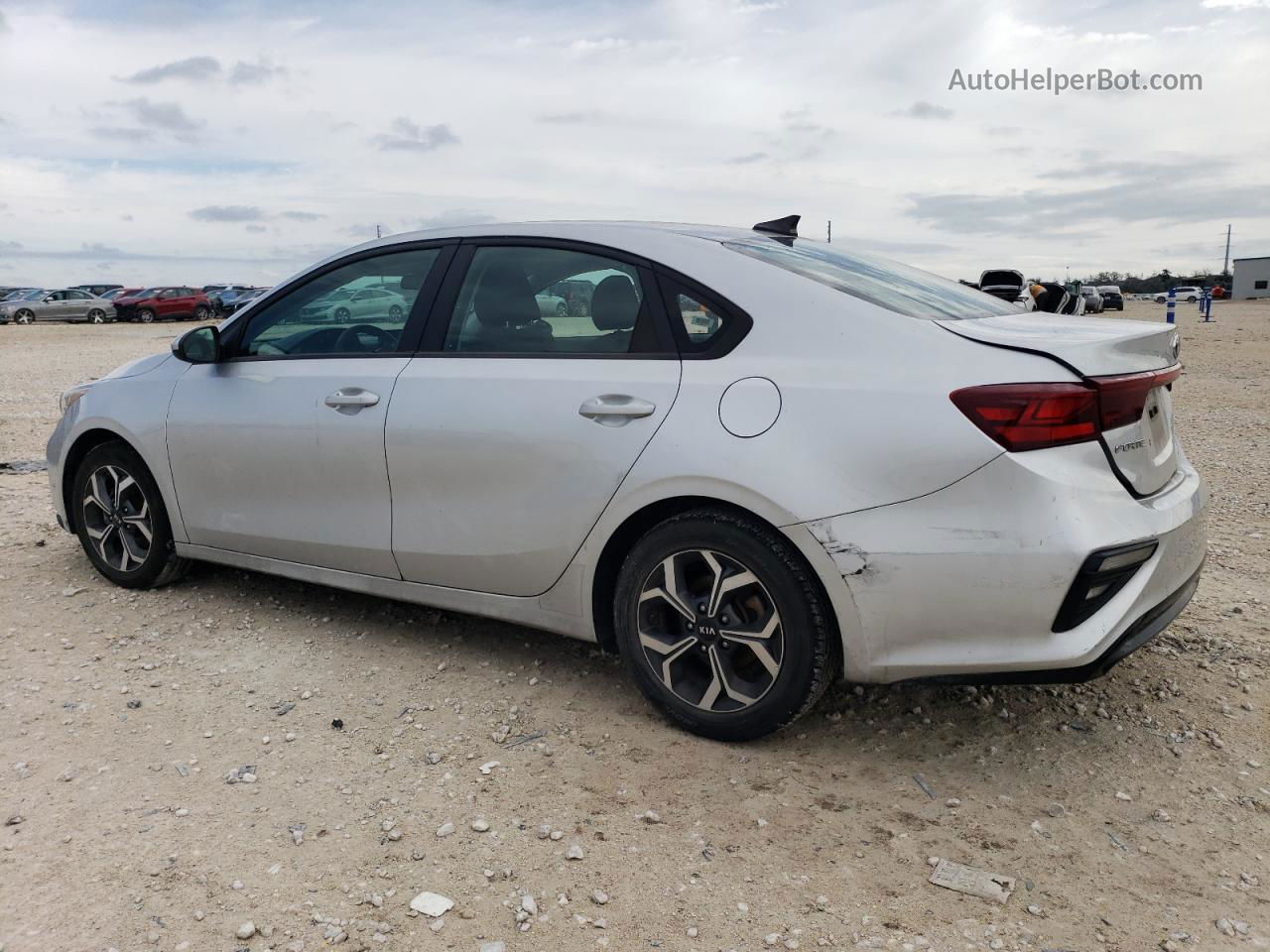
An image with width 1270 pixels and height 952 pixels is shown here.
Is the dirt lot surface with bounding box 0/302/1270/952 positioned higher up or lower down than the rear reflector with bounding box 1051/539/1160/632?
lower down

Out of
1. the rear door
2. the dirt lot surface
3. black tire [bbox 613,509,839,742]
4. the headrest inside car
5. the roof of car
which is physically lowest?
the dirt lot surface

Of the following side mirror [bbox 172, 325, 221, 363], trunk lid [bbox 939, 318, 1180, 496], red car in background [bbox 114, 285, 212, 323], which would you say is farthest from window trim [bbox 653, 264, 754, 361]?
red car in background [bbox 114, 285, 212, 323]

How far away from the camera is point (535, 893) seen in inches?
99.8

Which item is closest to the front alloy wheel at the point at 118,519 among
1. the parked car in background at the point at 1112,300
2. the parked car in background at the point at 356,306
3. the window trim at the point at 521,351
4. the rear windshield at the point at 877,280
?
the parked car in background at the point at 356,306

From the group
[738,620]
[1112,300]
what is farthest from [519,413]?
[1112,300]

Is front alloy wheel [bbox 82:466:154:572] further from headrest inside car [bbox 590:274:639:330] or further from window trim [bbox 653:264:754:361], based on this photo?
window trim [bbox 653:264:754:361]

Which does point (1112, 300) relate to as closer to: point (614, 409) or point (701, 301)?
point (701, 301)

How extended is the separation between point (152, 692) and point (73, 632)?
33.8 inches

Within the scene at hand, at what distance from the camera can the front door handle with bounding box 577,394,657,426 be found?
3.18 metres

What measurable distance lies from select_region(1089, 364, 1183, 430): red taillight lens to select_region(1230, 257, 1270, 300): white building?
8151cm

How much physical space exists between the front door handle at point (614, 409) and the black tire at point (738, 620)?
1.12 ft

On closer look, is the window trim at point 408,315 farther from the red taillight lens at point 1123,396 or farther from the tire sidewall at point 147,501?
the red taillight lens at point 1123,396

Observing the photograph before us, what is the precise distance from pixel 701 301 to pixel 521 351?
686 mm

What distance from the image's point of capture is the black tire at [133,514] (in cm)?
464
